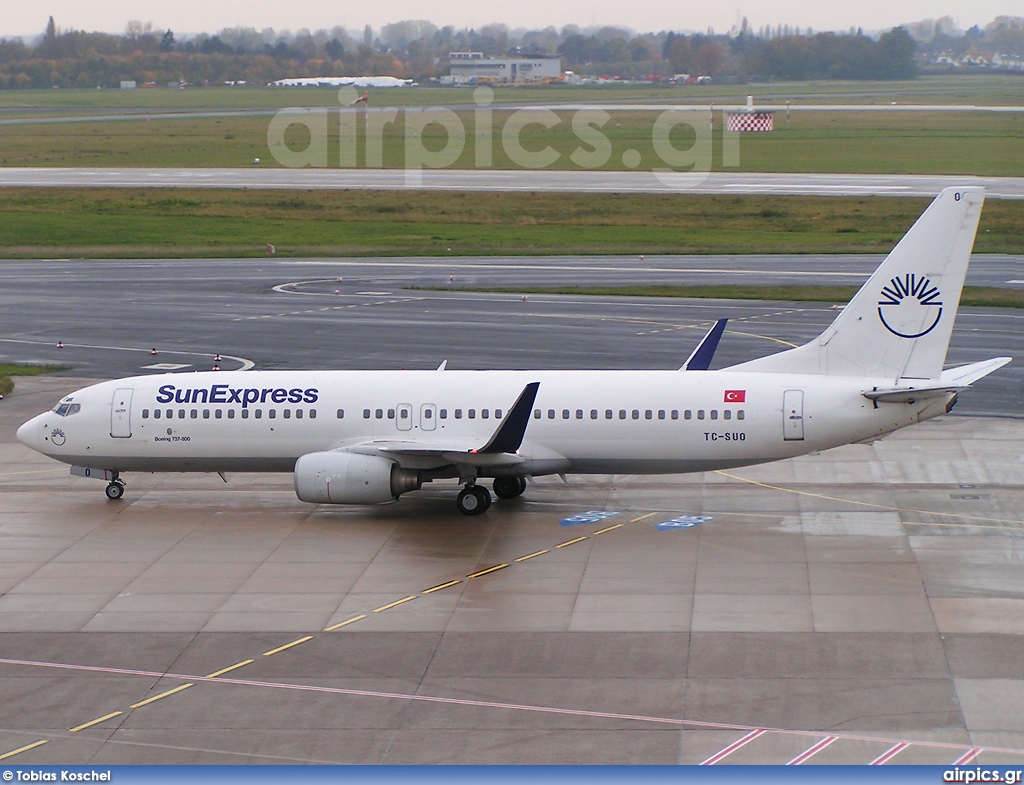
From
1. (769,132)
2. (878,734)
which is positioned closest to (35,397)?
(878,734)

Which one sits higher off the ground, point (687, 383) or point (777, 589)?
point (687, 383)

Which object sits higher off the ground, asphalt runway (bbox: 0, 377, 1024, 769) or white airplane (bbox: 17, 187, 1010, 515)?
white airplane (bbox: 17, 187, 1010, 515)

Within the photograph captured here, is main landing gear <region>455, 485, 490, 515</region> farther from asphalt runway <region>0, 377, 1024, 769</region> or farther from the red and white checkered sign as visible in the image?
A: the red and white checkered sign

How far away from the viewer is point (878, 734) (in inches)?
829

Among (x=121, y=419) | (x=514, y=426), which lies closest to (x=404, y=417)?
(x=514, y=426)

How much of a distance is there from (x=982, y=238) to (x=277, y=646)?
223ft

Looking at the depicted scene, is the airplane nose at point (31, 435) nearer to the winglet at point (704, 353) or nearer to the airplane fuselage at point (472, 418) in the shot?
the airplane fuselage at point (472, 418)

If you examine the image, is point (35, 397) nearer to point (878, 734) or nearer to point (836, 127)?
point (878, 734)

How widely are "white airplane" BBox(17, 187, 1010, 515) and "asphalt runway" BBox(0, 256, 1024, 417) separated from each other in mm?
13388

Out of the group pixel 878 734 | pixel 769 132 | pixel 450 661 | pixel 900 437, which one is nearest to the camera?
pixel 878 734

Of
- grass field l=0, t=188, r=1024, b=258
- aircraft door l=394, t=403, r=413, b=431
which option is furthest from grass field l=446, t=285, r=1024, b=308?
aircraft door l=394, t=403, r=413, b=431

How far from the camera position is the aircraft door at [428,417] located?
3534cm

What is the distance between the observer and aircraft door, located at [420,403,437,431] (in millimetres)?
35344

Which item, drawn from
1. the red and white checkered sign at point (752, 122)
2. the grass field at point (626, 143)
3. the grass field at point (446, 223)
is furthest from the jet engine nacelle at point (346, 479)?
the red and white checkered sign at point (752, 122)
